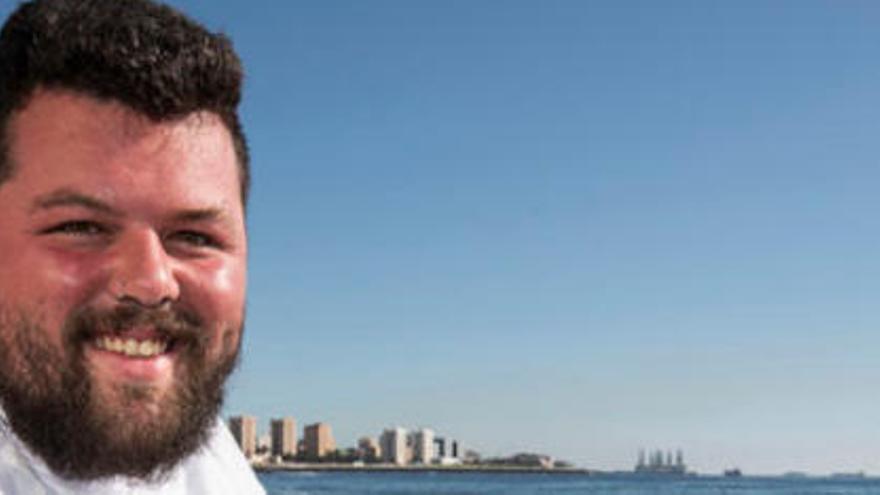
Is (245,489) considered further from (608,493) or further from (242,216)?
(608,493)

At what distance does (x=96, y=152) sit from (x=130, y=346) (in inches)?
10.2

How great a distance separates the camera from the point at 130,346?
1500mm

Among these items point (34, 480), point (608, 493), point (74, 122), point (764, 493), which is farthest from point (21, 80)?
point (764, 493)

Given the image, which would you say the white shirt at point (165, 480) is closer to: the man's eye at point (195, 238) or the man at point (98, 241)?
the man at point (98, 241)

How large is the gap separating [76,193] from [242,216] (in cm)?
29

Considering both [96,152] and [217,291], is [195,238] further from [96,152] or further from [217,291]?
[96,152]

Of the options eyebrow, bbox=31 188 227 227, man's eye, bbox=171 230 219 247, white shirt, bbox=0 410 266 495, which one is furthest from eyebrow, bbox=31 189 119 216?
white shirt, bbox=0 410 266 495

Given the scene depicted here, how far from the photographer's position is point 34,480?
152 cm

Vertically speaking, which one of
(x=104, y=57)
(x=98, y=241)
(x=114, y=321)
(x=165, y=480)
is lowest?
(x=165, y=480)

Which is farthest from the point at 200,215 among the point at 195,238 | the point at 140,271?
the point at 140,271

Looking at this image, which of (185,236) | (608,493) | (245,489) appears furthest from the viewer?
(608,493)

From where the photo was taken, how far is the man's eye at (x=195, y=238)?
5.19 ft

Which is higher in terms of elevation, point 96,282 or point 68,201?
point 68,201

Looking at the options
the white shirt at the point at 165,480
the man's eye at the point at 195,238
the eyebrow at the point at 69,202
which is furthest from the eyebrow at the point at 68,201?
the white shirt at the point at 165,480
